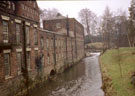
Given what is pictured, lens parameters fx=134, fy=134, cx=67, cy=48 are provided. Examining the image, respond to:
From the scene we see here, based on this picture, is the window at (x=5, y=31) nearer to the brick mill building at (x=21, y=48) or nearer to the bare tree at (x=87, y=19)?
the brick mill building at (x=21, y=48)

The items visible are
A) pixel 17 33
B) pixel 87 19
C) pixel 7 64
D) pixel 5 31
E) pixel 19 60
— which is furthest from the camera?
pixel 87 19

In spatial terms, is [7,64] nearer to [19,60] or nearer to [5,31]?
[19,60]

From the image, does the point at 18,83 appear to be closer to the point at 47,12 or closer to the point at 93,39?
the point at 47,12

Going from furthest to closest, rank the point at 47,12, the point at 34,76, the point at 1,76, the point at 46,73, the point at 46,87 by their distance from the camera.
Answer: the point at 47,12, the point at 46,73, the point at 46,87, the point at 34,76, the point at 1,76

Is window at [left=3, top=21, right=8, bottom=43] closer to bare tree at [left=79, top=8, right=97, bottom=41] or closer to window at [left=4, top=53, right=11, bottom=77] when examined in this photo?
window at [left=4, top=53, right=11, bottom=77]

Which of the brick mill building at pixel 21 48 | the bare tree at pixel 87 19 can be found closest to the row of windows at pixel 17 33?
the brick mill building at pixel 21 48

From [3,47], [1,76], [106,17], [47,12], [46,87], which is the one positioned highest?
[47,12]

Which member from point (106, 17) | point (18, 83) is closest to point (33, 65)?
point (18, 83)

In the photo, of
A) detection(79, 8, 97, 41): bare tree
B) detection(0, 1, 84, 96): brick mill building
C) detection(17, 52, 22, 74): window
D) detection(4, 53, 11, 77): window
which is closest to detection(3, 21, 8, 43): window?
detection(0, 1, 84, 96): brick mill building

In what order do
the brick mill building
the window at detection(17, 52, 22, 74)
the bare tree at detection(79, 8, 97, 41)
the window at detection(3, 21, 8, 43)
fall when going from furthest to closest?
the bare tree at detection(79, 8, 97, 41)
the window at detection(17, 52, 22, 74)
the window at detection(3, 21, 8, 43)
the brick mill building

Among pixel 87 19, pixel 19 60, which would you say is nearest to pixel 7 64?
pixel 19 60

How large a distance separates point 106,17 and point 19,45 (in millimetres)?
32788

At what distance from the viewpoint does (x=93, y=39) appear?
6450 centimetres

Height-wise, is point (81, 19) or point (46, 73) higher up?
point (81, 19)
